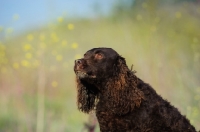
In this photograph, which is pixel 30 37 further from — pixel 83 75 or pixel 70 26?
pixel 83 75

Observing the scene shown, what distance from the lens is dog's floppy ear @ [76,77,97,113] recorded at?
5.17 meters

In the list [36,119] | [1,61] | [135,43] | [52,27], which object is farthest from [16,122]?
[135,43]

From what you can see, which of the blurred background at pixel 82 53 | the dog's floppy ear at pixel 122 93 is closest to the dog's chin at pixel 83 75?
the dog's floppy ear at pixel 122 93

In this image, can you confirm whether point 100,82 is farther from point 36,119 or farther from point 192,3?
point 192,3

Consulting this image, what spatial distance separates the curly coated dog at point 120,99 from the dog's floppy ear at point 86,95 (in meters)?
0.07

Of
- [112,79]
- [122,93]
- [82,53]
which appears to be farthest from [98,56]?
[82,53]

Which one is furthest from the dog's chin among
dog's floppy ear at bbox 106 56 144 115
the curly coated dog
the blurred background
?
the blurred background

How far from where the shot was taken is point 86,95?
526 centimetres

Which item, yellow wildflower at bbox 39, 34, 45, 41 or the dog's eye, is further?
yellow wildflower at bbox 39, 34, 45, 41

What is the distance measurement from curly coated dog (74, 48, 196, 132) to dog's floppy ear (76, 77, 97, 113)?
0.07 metres

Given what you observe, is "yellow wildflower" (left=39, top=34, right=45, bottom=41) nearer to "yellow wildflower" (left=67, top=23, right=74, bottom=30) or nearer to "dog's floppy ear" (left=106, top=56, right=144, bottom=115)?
"yellow wildflower" (left=67, top=23, right=74, bottom=30)

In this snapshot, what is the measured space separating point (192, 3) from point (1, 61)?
12.5 feet

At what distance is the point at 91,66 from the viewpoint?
16.1 ft

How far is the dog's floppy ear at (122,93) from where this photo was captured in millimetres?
4945
